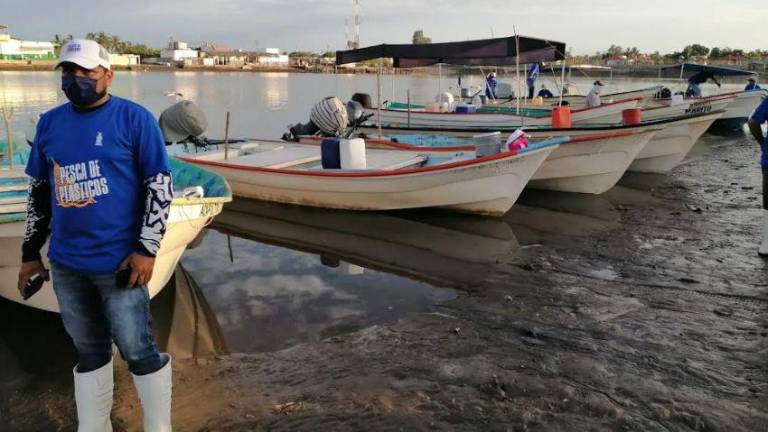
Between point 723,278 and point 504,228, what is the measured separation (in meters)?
3.24

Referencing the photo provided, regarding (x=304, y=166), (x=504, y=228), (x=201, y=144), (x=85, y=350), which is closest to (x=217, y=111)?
(x=201, y=144)

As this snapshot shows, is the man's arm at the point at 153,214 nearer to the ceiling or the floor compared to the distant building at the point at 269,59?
nearer to the floor

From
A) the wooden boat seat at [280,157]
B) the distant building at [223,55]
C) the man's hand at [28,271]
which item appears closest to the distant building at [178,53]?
the distant building at [223,55]

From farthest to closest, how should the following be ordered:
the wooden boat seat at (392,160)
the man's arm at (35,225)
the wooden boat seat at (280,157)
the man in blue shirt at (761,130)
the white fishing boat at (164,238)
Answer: the wooden boat seat at (280,157)
the wooden boat seat at (392,160)
the man in blue shirt at (761,130)
the white fishing boat at (164,238)
the man's arm at (35,225)

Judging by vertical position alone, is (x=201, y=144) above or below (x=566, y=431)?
above

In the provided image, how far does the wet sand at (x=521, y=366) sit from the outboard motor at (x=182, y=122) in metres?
6.71

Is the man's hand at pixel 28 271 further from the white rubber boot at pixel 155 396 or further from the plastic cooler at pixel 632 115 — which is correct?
the plastic cooler at pixel 632 115

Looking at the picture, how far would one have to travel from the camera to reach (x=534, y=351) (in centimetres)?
474

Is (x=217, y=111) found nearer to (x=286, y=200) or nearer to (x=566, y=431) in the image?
(x=286, y=200)

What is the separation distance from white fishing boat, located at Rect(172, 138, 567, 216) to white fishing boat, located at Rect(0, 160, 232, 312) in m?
3.39


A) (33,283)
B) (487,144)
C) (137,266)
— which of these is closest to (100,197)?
(137,266)

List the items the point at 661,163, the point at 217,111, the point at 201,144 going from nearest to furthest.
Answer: the point at 201,144 < the point at 661,163 < the point at 217,111

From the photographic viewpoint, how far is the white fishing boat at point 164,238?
15.6 ft

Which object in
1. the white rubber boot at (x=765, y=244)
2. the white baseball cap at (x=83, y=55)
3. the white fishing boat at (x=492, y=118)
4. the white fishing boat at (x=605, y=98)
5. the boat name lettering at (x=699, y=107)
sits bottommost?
the white rubber boot at (x=765, y=244)
